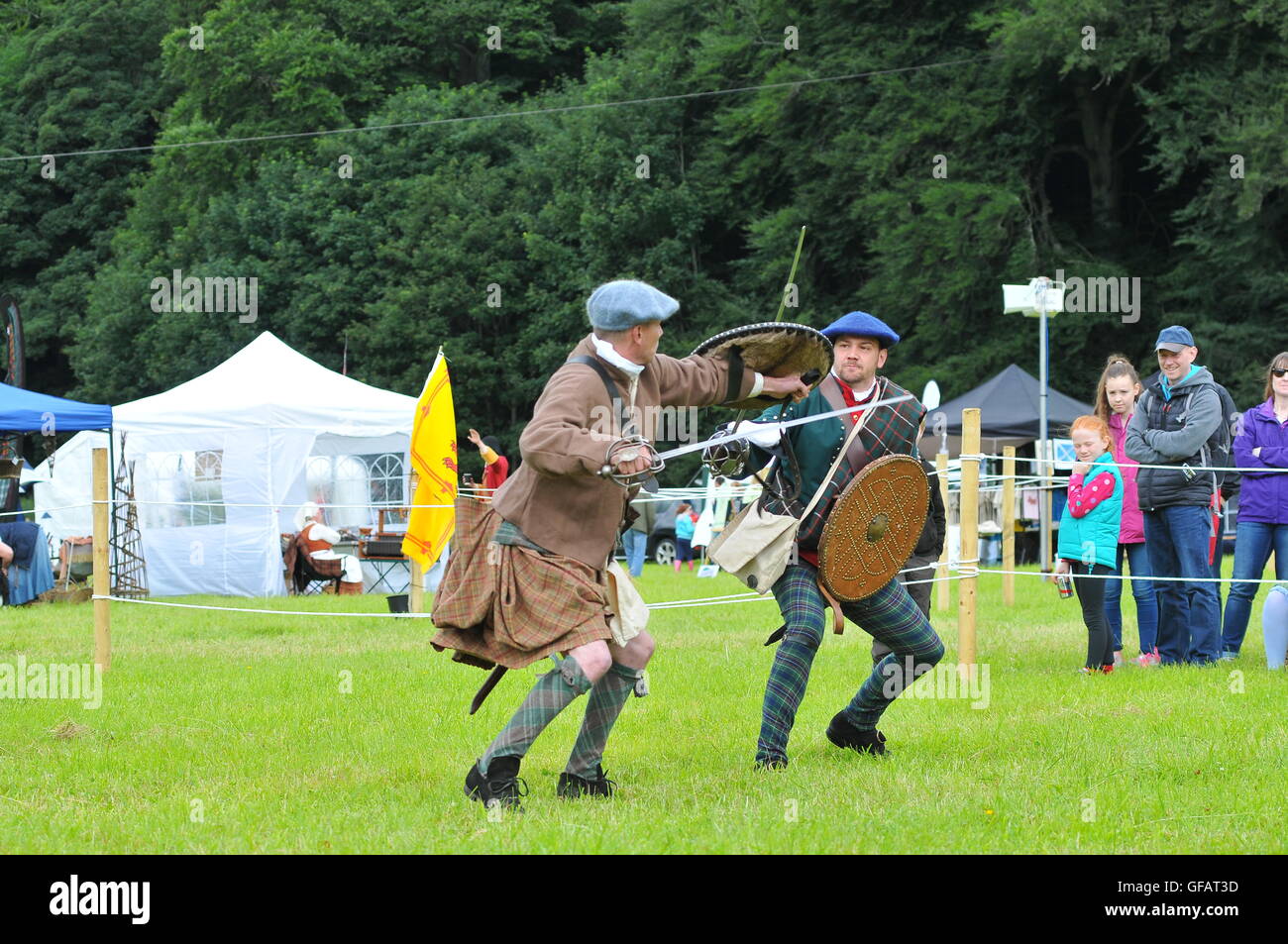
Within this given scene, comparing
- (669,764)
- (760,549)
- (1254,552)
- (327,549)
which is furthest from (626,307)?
(327,549)

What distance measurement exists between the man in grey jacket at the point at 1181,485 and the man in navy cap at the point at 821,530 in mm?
3150

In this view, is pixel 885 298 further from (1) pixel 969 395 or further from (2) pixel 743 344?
(2) pixel 743 344

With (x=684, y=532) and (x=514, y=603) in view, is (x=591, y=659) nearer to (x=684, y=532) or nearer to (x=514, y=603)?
(x=514, y=603)

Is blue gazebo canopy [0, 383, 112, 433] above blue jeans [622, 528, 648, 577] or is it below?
above

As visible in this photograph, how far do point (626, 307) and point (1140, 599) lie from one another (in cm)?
533

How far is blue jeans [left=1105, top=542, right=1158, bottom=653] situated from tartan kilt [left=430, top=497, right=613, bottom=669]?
483 cm

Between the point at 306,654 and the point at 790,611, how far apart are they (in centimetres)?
522

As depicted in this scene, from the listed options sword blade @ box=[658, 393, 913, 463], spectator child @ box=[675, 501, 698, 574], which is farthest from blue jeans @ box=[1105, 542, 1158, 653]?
spectator child @ box=[675, 501, 698, 574]

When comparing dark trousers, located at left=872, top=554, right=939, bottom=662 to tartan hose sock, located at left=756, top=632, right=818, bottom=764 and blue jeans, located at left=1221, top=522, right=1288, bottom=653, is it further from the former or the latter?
blue jeans, located at left=1221, top=522, right=1288, bottom=653

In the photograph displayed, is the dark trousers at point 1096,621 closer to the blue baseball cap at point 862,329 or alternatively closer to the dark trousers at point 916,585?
the dark trousers at point 916,585

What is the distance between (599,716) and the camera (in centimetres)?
527

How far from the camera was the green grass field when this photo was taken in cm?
451
